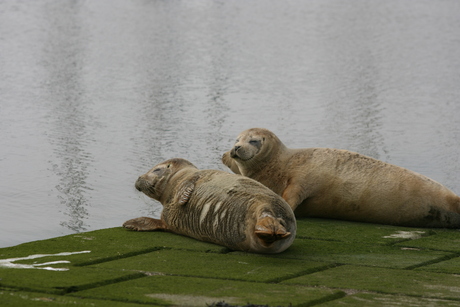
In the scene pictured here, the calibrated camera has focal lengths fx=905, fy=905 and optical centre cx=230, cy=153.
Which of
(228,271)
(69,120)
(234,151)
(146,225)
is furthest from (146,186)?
(69,120)

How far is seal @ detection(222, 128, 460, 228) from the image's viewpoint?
24.2 ft

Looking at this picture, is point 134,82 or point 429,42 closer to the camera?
point 134,82

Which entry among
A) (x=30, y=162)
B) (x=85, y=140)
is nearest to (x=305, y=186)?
(x=30, y=162)

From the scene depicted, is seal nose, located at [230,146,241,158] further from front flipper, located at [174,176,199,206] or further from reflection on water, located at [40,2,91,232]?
reflection on water, located at [40,2,91,232]

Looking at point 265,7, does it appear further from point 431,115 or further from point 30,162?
point 30,162

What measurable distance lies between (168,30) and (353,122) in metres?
17.6

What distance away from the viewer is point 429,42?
92.9 ft

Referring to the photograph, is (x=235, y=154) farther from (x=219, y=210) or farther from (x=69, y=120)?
(x=69, y=120)

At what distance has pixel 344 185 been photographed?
7555mm

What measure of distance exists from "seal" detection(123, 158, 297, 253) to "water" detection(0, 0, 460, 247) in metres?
1.16

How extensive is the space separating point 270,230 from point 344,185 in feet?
6.96

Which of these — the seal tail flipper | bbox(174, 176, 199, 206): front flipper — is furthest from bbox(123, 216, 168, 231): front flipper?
the seal tail flipper

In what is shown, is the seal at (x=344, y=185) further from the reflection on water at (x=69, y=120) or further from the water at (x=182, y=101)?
the reflection on water at (x=69, y=120)

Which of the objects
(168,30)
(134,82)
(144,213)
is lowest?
(144,213)
